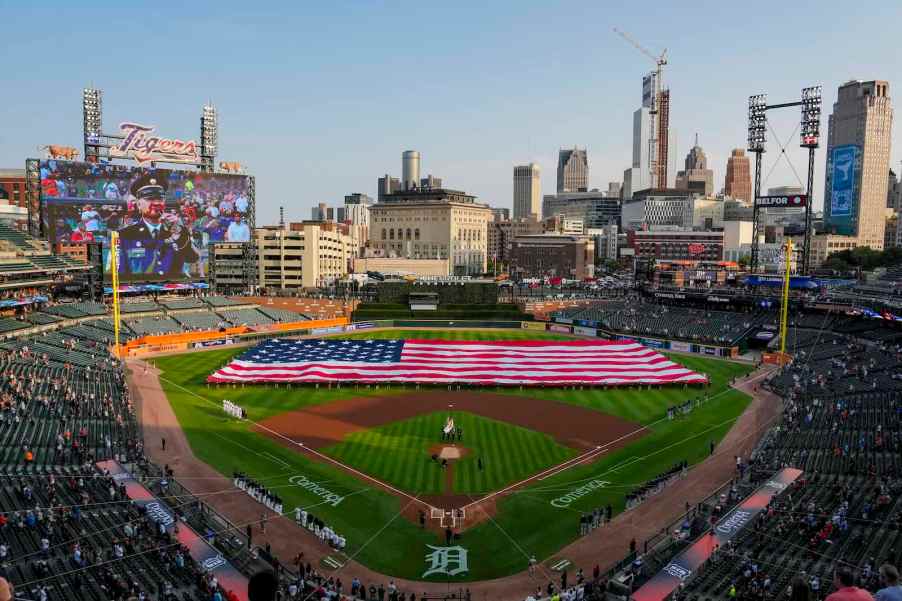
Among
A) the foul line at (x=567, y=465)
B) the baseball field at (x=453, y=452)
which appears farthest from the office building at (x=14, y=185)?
the foul line at (x=567, y=465)

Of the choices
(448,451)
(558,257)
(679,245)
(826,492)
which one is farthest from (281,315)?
(679,245)

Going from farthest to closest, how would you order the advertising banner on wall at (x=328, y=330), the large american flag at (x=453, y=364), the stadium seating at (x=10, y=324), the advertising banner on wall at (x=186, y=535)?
1. the advertising banner on wall at (x=328, y=330)
2. the stadium seating at (x=10, y=324)
3. the large american flag at (x=453, y=364)
4. the advertising banner on wall at (x=186, y=535)

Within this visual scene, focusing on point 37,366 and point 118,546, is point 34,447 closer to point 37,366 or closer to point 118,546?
point 118,546

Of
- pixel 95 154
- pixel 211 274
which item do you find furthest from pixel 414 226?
pixel 95 154

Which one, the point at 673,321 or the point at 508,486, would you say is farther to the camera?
the point at 673,321

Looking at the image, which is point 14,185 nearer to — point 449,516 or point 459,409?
point 459,409

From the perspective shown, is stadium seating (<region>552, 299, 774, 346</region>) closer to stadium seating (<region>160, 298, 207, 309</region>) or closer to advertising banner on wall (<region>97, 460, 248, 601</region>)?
stadium seating (<region>160, 298, 207, 309</region>)

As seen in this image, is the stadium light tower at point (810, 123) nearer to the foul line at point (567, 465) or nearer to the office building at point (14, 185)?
the foul line at point (567, 465)
